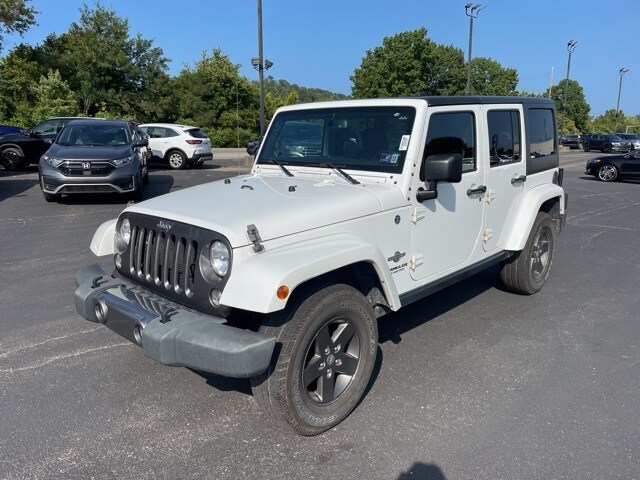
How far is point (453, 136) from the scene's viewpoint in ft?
13.7

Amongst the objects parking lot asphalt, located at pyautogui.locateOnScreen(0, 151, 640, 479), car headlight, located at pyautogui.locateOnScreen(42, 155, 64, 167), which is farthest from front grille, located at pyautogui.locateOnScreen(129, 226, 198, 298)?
car headlight, located at pyautogui.locateOnScreen(42, 155, 64, 167)

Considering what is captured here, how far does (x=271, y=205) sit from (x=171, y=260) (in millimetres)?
676

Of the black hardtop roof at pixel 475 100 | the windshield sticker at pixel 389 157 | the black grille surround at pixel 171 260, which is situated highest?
the black hardtop roof at pixel 475 100

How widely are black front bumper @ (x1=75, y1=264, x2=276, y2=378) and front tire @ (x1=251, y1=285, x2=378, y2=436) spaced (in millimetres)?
200

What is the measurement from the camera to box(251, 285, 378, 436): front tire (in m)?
2.87

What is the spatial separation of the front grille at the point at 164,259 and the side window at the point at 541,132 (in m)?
3.70

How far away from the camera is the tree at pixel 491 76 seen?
79.1 m

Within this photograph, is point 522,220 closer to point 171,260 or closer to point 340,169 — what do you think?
point 340,169

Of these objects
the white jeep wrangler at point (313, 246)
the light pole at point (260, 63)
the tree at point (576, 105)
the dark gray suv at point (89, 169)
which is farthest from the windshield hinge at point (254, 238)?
the tree at point (576, 105)

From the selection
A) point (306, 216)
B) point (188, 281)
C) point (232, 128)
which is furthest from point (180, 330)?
point (232, 128)

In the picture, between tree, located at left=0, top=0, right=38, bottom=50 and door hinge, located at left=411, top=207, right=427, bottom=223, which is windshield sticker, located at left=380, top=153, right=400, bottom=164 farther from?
tree, located at left=0, top=0, right=38, bottom=50

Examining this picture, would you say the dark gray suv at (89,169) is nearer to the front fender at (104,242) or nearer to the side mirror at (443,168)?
the front fender at (104,242)

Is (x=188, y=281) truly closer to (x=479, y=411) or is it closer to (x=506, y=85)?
(x=479, y=411)

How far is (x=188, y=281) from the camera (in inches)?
119
